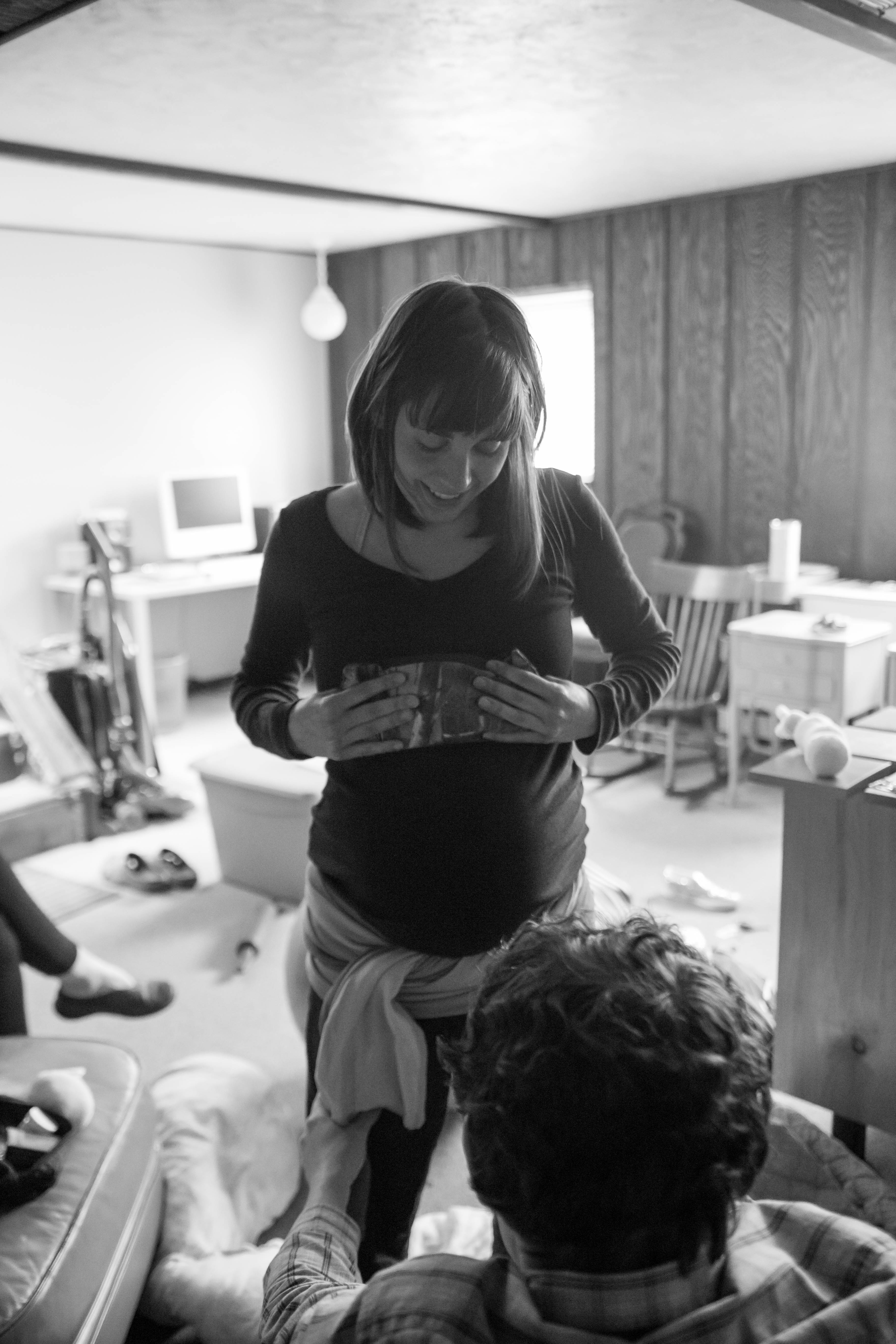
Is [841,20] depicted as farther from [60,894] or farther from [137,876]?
[60,894]

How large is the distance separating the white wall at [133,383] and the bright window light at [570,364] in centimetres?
151

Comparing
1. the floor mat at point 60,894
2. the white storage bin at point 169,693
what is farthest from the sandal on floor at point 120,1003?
the white storage bin at point 169,693

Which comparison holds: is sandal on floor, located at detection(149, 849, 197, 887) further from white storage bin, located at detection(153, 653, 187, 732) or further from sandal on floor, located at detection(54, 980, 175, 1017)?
white storage bin, located at detection(153, 653, 187, 732)

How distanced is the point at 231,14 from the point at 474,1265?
2.54 meters

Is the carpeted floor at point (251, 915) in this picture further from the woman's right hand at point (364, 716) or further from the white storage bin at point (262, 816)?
the woman's right hand at point (364, 716)

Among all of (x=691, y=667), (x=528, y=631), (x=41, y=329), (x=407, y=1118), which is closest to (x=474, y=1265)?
(x=407, y=1118)

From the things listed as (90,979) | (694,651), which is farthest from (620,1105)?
(694,651)

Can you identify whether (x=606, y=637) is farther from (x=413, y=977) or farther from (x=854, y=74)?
(x=854, y=74)

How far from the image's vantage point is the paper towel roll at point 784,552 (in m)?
4.39

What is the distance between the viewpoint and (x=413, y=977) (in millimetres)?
1117

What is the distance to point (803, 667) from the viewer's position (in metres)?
3.99

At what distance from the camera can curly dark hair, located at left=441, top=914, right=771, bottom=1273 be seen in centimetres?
70

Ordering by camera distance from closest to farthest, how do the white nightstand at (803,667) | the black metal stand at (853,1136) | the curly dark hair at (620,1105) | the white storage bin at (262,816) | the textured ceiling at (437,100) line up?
1. the curly dark hair at (620,1105)
2. the black metal stand at (853,1136)
3. the textured ceiling at (437,100)
4. the white storage bin at (262,816)
5. the white nightstand at (803,667)

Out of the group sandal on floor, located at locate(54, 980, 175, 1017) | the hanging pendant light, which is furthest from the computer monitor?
sandal on floor, located at locate(54, 980, 175, 1017)
